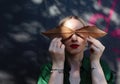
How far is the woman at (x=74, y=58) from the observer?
2838 mm

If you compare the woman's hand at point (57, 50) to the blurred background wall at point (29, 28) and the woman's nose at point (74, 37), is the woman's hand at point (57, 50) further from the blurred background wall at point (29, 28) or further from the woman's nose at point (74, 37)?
the blurred background wall at point (29, 28)

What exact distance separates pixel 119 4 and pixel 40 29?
0.94 m

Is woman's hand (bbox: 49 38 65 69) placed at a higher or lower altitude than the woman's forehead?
lower

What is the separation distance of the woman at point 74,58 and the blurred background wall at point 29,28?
57 centimetres

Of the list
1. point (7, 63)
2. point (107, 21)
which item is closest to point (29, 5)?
point (7, 63)

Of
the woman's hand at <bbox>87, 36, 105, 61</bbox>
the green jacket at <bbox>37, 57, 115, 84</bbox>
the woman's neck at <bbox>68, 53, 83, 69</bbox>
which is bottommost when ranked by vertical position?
the green jacket at <bbox>37, 57, 115, 84</bbox>

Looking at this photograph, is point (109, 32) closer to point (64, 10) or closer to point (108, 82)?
point (64, 10)

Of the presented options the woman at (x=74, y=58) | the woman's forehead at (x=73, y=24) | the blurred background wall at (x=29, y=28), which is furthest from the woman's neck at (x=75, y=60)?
the blurred background wall at (x=29, y=28)

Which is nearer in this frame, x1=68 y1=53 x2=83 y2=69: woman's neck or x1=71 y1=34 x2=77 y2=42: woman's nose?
x1=71 y1=34 x2=77 y2=42: woman's nose

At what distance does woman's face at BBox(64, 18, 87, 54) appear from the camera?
283 centimetres

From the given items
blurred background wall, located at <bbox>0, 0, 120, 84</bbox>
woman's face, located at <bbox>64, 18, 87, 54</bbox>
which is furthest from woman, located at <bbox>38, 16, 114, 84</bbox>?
blurred background wall, located at <bbox>0, 0, 120, 84</bbox>

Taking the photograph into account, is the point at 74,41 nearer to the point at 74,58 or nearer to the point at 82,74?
the point at 74,58

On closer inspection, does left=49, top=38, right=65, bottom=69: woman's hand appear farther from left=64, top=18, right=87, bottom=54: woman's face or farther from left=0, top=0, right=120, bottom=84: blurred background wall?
left=0, top=0, right=120, bottom=84: blurred background wall

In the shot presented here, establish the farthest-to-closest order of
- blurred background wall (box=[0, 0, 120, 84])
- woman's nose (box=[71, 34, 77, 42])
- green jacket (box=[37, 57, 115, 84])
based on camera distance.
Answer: blurred background wall (box=[0, 0, 120, 84]) → green jacket (box=[37, 57, 115, 84]) → woman's nose (box=[71, 34, 77, 42])
